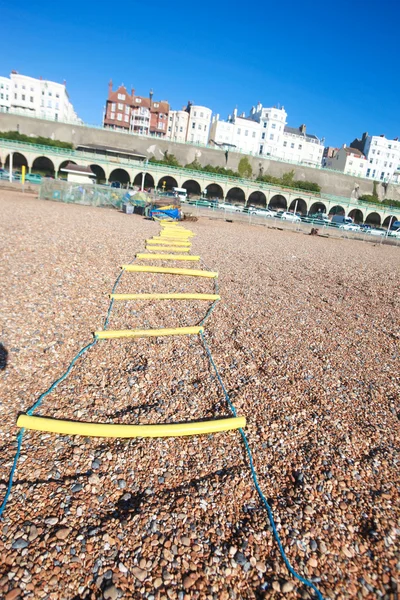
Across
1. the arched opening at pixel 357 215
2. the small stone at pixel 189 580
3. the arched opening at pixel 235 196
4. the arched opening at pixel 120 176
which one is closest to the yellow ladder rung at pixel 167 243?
the small stone at pixel 189 580

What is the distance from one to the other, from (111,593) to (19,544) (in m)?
0.78

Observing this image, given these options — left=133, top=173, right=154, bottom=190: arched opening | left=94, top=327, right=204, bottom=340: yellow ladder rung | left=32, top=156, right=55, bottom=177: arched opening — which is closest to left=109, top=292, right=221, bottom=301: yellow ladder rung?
left=94, top=327, right=204, bottom=340: yellow ladder rung

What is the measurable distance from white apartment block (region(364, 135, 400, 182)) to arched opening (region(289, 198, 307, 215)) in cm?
3807

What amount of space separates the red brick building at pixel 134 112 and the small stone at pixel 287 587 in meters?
92.6

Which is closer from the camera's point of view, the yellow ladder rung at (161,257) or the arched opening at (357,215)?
the yellow ladder rung at (161,257)

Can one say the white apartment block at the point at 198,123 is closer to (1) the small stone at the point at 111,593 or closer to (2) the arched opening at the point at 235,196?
(2) the arched opening at the point at 235,196

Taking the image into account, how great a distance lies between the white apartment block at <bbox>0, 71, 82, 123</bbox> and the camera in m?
87.3

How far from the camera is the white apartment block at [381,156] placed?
88562 millimetres

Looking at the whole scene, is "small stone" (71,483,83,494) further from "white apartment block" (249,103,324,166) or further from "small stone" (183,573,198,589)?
"white apartment block" (249,103,324,166)

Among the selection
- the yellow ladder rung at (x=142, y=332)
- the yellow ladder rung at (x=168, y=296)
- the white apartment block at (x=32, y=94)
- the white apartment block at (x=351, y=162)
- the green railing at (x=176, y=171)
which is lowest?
the yellow ladder rung at (x=142, y=332)

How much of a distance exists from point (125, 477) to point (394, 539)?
2.32m

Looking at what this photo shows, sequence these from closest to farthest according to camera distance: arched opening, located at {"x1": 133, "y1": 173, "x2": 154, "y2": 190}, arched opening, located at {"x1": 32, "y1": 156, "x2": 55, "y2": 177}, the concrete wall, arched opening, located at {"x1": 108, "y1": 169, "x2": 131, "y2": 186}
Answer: arched opening, located at {"x1": 32, "y1": 156, "x2": 55, "y2": 177}
arched opening, located at {"x1": 133, "y1": 173, "x2": 154, "y2": 190}
arched opening, located at {"x1": 108, "y1": 169, "x2": 131, "y2": 186}
the concrete wall

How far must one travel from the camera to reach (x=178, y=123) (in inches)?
3403

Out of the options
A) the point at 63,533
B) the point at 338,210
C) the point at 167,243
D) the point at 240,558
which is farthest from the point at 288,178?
the point at 63,533
